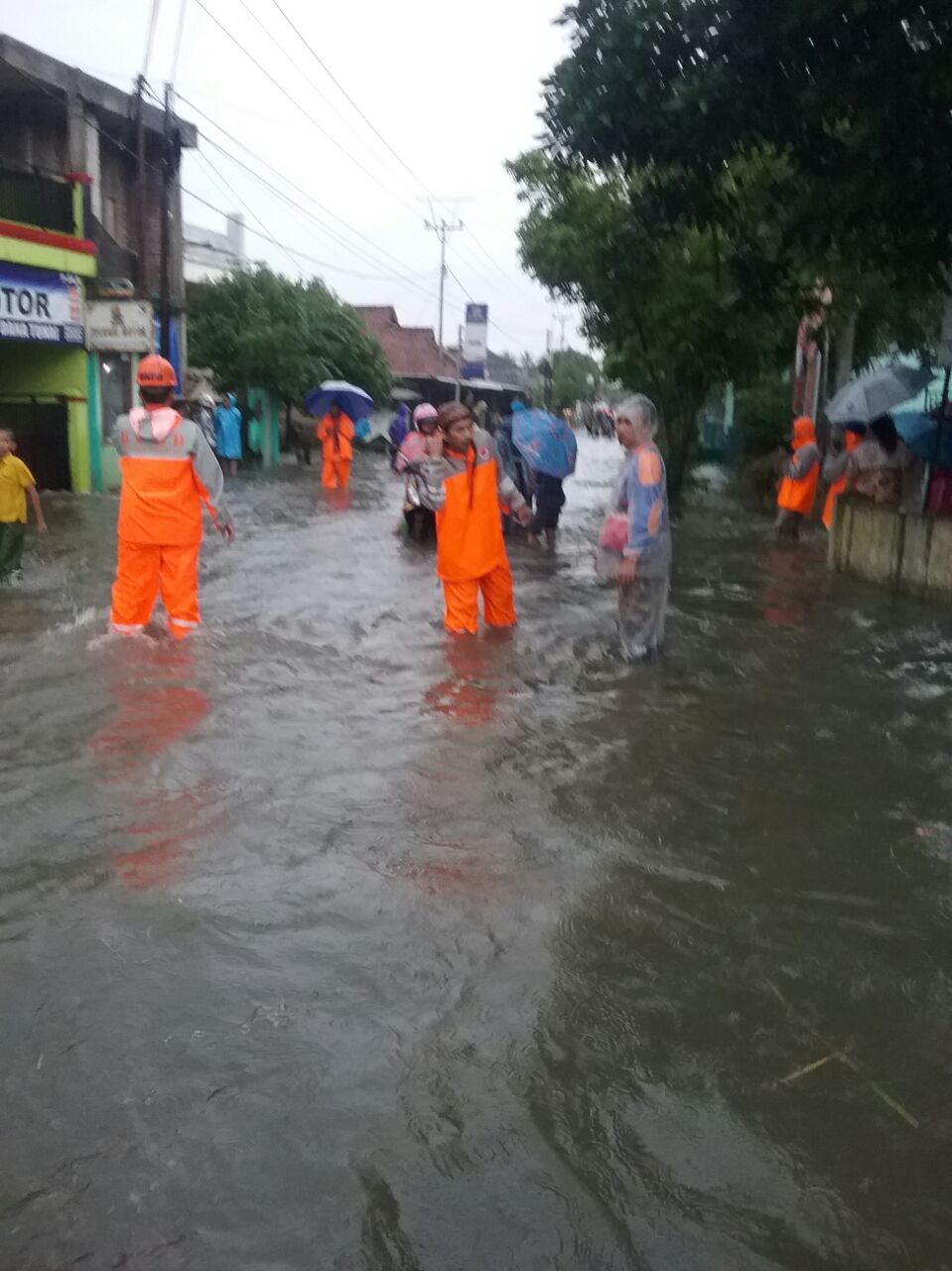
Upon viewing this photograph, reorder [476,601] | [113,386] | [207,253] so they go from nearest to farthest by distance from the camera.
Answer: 1. [476,601]
2. [113,386]
3. [207,253]

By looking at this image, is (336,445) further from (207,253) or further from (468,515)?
(207,253)

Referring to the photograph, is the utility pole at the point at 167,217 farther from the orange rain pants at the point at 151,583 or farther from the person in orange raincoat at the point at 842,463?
the orange rain pants at the point at 151,583

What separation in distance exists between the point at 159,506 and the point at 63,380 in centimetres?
1302

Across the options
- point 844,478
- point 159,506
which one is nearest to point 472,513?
point 159,506

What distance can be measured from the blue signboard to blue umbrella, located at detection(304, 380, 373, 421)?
16.0ft

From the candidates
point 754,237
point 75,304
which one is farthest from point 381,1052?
point 75,304

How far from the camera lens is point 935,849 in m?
4.60

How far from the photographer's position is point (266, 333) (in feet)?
93.9

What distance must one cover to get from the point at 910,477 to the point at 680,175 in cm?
483

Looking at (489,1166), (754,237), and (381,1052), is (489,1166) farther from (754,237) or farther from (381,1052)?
(754,237)

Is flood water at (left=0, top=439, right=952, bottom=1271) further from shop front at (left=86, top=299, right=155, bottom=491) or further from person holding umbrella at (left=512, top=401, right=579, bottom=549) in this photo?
shop front at (left=86, top=299, right=155, bottom=491)

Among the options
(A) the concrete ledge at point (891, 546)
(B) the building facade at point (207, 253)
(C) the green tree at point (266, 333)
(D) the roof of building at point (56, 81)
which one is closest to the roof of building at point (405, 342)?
(B) the building facade at point (207, 253)

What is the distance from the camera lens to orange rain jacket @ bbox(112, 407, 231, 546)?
731 centimetres

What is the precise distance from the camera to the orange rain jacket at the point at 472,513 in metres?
7.81
